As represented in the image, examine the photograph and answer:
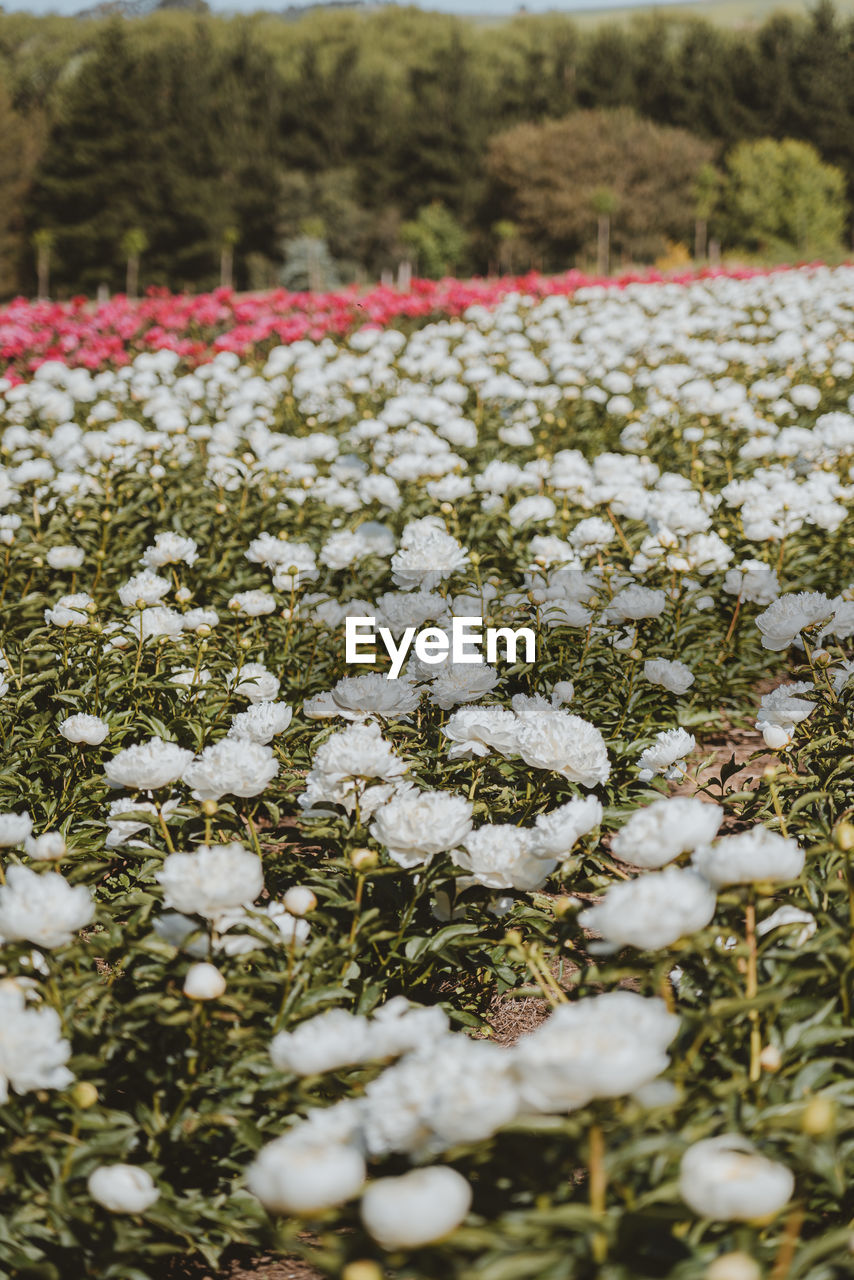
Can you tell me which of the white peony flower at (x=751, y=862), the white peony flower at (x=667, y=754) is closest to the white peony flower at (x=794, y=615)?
the white peony flower at (x=667, y=754)

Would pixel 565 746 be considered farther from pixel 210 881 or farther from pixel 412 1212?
pixel 412 1212

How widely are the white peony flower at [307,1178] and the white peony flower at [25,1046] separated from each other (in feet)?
1.34

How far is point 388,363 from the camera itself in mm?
7383

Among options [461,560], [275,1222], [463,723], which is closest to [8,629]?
[461,560]

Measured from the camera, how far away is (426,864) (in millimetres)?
1941

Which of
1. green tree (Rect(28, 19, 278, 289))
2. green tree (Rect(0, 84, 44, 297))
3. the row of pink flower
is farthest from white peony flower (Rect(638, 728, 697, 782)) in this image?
green tree (Rect(0, 84, 44, 297))

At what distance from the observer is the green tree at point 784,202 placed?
26.2m

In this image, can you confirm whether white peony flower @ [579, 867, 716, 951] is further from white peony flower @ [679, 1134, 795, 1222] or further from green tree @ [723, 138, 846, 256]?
green tree @ [723, 138, 846, 256]

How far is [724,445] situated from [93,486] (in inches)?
117

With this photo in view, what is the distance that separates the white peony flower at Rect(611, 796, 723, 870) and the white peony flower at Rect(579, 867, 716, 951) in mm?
151

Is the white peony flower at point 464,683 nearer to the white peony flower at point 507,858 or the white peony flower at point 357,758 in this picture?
the white peony flower at point 357,758

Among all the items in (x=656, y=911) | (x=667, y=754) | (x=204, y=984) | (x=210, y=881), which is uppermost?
(x=656, y=911)

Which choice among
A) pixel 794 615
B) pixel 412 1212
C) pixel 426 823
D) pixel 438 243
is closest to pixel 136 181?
pixel 438 243

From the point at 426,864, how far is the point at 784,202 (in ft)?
95.6
